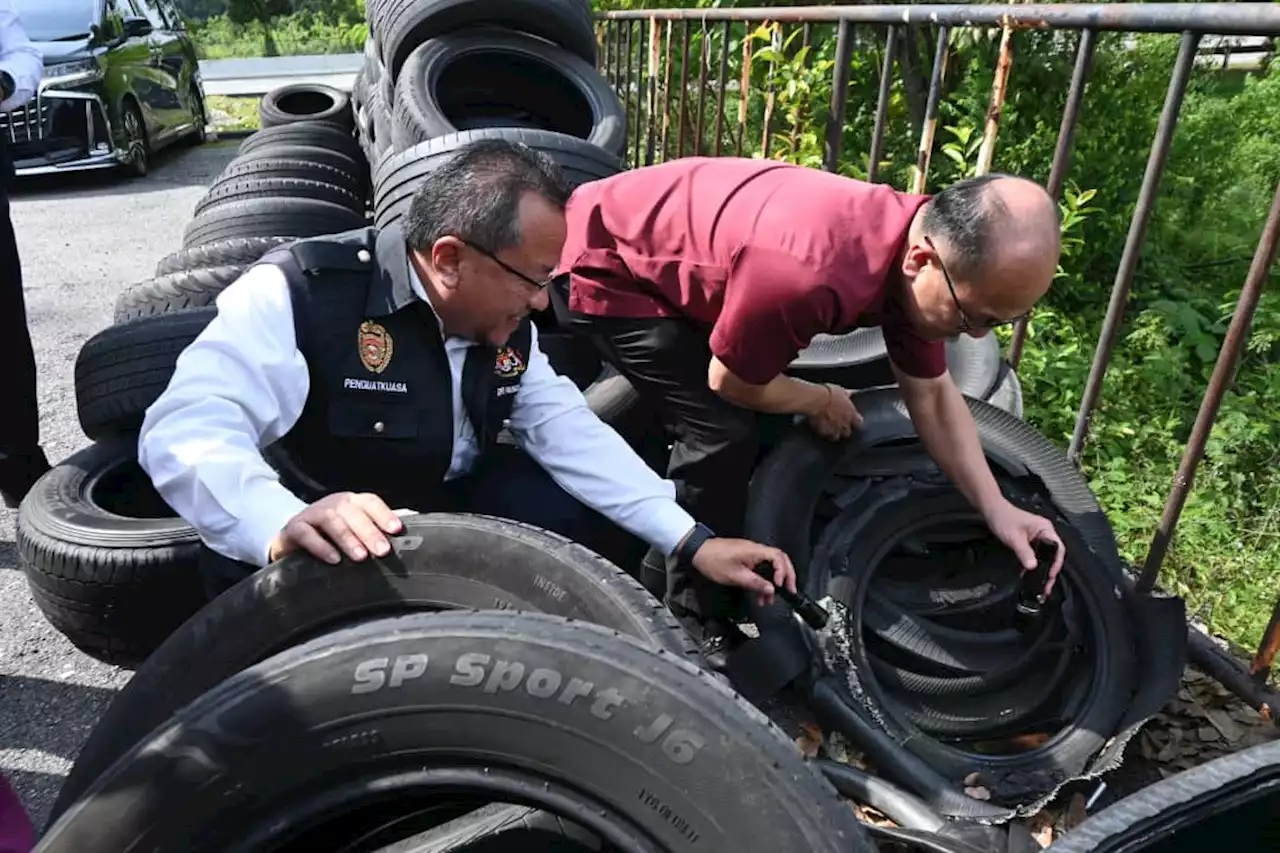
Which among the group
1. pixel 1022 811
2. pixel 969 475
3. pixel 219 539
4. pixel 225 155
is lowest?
pixel 225 155

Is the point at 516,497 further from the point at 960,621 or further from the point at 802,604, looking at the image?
the point at 960,621

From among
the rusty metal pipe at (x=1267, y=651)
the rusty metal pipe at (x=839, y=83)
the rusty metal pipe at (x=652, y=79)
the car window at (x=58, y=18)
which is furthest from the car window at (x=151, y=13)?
the rusty metal pipe at (x=1267, y=651)

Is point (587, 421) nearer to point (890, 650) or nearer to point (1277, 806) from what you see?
point (890, 650)

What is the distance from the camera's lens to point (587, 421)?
234 cm

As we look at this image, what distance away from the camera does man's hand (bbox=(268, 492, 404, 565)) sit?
5.43 ft

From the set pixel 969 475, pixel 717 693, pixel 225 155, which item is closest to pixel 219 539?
pixel 717 693

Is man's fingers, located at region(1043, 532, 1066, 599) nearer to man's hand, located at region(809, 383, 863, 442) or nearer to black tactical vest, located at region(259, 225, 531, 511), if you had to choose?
man's hand, located at region(809, 383, 863, 442)

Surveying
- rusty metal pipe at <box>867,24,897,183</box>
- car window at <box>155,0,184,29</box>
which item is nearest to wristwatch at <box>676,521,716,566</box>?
rusty metal pipe at <box>867,24,897,183</box>

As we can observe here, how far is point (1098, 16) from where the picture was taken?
2.45 m

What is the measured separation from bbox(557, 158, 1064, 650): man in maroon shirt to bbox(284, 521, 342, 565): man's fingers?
3.37 ft

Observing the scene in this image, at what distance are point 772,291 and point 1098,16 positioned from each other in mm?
1201

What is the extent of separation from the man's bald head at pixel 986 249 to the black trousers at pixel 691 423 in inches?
26.5

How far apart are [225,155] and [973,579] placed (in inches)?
412

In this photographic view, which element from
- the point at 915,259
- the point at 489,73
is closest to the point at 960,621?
the point at 915,259
